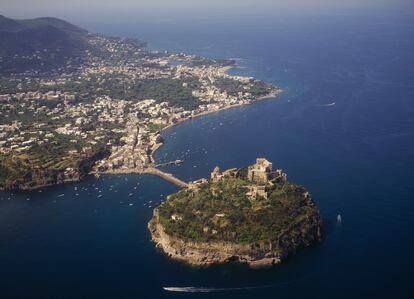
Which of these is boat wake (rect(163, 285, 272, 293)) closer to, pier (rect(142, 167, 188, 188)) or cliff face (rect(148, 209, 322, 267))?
cliff face (rect(148, 209, 322, 267))

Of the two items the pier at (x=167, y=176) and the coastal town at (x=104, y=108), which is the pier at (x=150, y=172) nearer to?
the pier at (x=167, y=176)

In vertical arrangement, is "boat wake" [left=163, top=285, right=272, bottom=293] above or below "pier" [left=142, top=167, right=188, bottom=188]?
below

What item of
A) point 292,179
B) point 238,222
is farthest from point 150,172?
point 238,222

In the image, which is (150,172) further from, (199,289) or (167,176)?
(199,289)

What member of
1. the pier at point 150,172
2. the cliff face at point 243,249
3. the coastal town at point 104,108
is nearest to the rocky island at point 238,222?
the cliff face at point 243,249

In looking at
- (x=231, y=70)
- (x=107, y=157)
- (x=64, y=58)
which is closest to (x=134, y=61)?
(x=64, y=58)

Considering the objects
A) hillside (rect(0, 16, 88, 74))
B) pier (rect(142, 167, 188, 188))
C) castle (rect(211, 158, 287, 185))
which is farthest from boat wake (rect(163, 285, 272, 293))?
hillside (rect(0, 16, 88, 74))

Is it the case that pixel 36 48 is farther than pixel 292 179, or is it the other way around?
pixel 36 48
